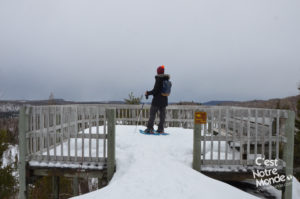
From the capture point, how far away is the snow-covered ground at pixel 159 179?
9.42 ft

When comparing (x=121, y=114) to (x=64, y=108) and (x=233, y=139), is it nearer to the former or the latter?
(x=64, y=108)

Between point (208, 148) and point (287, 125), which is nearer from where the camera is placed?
point (287, 125)

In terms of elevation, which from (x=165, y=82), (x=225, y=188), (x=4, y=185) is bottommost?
(x=4, y=185)


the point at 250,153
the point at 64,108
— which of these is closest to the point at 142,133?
the point at 64,108

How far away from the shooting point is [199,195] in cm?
284

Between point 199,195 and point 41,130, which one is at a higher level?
point 41,130

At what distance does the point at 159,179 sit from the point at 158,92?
3.52 metres

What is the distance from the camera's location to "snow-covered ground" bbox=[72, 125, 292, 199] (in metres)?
2.87

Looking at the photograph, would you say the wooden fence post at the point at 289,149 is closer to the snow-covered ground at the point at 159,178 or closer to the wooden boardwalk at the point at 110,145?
the wooden boardwalk at the point at 110,145

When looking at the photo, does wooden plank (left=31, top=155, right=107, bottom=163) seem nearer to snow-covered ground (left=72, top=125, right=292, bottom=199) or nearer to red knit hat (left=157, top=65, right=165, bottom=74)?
snow-covered ground (left=72, top=125, right=292, bottom=199)

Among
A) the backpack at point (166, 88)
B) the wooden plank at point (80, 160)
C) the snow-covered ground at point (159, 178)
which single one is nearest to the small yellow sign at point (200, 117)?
the snow-covered ground at point (159, 178)

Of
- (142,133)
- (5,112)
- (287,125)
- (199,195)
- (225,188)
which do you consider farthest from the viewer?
(5,112)

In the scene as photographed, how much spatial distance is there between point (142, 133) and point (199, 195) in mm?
4191

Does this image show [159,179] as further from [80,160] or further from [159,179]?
[80,160]
